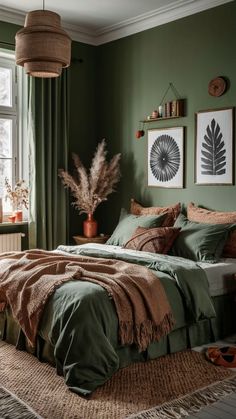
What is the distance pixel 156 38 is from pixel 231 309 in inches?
116

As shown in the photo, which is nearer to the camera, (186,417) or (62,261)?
(186,417)

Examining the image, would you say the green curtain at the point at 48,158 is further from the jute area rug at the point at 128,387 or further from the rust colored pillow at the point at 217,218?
the jute area rug at the point at 128,387

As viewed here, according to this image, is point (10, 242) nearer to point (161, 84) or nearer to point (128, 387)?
point (161, 84)

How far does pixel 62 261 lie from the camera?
3801mm

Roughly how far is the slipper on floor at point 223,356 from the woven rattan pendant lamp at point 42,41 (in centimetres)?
226

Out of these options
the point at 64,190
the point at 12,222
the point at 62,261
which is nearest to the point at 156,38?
the point at 64,190

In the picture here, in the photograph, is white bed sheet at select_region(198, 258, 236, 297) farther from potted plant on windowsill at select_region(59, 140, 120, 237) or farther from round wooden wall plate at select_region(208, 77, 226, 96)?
potted plant on windowsill at select_region(59, 140, 120, 237)

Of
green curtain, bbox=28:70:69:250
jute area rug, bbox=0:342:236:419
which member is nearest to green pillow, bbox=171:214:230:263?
jute area rug, bbox=0:342:236:419

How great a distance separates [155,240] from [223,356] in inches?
52.0

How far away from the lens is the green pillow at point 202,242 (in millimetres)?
4273

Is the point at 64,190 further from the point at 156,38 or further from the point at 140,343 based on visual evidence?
the point at 140,343

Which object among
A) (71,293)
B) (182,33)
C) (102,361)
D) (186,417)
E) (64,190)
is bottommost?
(186,417)

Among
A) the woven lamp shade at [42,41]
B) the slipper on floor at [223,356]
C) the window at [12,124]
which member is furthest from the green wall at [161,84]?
the woven lamp shade at [42,41]

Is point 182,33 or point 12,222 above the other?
point 182,33
